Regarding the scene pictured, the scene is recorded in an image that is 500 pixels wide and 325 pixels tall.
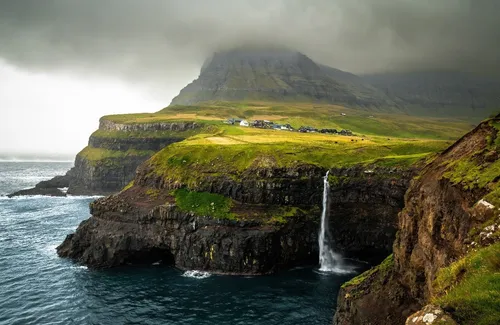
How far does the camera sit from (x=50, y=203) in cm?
14125

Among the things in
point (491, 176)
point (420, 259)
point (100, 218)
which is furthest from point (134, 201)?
point (491, 176)

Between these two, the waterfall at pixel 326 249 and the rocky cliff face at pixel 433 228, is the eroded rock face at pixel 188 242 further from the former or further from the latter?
the rocky cliff face at pixel 433 228

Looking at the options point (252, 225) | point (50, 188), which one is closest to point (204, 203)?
point (252, 225)

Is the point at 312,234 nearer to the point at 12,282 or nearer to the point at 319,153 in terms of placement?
the point at 319,153

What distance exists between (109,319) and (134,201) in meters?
36.0

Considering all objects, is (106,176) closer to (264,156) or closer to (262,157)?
(262,157)

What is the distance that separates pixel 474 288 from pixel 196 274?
190 ft

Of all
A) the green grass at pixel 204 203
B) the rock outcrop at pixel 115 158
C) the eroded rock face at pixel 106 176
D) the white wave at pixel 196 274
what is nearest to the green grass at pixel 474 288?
the white wave at pixel 196 274

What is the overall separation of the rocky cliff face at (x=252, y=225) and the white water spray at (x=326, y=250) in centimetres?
124

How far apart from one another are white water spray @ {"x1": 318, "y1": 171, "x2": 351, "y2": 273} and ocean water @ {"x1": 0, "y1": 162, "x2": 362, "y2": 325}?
325 centimetres

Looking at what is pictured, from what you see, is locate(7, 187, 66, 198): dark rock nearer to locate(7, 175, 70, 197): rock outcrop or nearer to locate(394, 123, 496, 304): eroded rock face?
locate(7, 175, 70, 197): rock outcrop

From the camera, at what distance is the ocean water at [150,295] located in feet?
162

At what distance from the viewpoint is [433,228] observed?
2759 cm

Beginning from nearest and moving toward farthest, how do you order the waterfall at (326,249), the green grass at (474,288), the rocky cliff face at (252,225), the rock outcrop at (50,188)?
the green grass at (474,288)
the rocky cliff face at (252,225)
the waterfall at (326,249)
the rock outcrop at (50,188)
